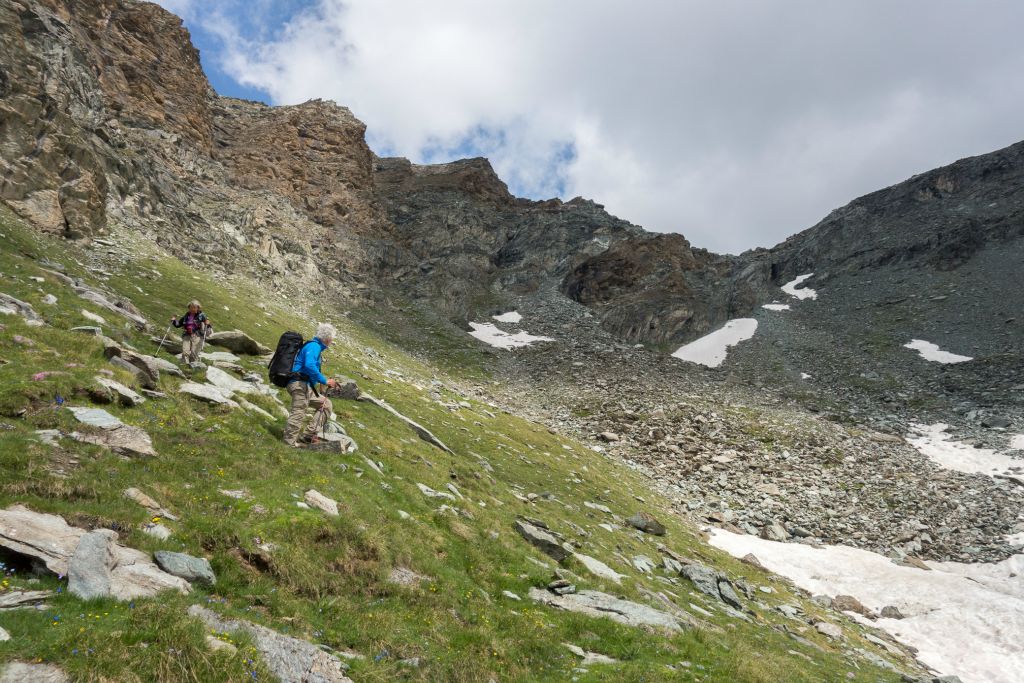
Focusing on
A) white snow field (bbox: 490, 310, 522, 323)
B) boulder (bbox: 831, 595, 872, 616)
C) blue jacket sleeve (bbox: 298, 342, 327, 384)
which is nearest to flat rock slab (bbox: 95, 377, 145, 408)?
blue jacket sleeve (bbox: 298, 342, 327, 384)

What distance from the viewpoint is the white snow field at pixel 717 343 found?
87.9 metres

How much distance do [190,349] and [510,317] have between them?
8340 centimetres

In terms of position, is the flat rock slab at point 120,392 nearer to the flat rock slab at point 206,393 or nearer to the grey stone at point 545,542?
the flat rock slab at point 206,393

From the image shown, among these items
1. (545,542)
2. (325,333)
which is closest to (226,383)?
(325,333)

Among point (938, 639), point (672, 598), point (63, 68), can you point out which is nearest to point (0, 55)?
point (63, 68)

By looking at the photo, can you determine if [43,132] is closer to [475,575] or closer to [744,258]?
[475,575]

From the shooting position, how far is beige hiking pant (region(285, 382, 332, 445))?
1373cm

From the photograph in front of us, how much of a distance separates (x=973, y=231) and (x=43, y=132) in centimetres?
14910

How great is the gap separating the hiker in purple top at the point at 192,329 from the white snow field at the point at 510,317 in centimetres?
8040

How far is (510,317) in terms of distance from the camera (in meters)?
100

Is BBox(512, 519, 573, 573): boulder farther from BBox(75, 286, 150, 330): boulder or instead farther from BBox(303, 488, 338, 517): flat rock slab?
BBox(75, 286, 150, 330): boulder

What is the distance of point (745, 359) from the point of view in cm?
8306

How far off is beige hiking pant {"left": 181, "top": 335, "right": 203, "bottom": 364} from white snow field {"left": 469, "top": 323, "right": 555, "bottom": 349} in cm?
6773

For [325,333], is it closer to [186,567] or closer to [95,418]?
[95,418]
